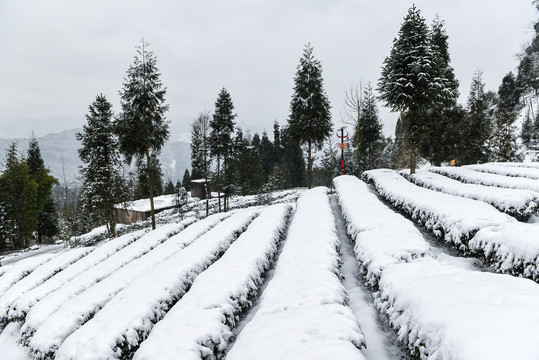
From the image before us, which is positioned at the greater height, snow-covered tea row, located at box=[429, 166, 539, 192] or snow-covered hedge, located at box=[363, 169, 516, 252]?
snow-covered tea row, located at box=[429, 166, 539, 192]

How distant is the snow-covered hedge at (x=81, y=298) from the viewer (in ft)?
21.8

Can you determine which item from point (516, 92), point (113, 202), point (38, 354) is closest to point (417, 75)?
point (38, 354)

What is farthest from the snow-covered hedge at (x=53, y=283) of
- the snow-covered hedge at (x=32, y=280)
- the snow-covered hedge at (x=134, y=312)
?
the snow-covered hedge at (x=134, y=312)

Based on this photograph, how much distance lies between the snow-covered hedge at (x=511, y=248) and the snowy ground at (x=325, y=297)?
24 mm

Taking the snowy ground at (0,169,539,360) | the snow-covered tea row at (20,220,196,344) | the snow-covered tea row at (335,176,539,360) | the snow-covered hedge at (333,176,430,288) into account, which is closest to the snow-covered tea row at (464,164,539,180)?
the snowy ground at (0,169,539,360)

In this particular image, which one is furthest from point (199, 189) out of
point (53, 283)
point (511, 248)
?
point (511, 248)

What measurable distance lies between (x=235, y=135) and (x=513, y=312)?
98.6 ft

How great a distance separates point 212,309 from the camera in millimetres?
5539

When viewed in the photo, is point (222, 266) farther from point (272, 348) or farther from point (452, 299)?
point (452, 299)

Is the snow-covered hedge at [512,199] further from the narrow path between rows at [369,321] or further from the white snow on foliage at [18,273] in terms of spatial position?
the white snow on foliage at [18,273]

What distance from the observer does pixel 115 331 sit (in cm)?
554

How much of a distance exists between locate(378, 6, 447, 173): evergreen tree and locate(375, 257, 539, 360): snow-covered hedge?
17741 mm

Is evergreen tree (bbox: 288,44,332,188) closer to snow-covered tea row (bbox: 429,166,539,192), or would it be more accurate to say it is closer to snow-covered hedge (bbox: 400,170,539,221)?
snow-covered tea row (bbox: 429,166,539,192)

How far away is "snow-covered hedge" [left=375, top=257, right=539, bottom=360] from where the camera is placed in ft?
8.78
